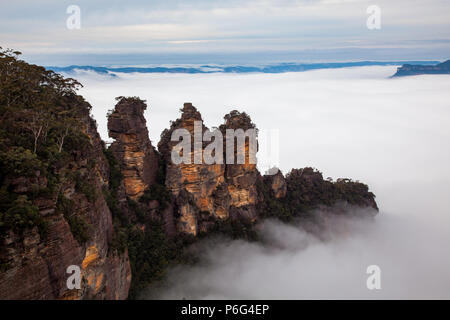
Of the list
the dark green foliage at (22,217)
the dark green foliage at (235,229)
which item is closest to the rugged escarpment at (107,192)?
the dark green foliage at (22,217)

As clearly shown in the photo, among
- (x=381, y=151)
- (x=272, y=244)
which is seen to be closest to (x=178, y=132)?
(x=272, y=244)

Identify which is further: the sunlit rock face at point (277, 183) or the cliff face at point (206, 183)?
the sunlit rock face at point (277, 183)

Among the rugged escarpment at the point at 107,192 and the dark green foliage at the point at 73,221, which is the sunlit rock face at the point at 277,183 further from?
the dark green foliage at the point at 73,221

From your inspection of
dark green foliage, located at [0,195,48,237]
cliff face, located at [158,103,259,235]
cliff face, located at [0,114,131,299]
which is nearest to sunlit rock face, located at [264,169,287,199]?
cliff face, located at [158,103,259,235]

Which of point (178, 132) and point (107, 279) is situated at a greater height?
point (178, 132)
